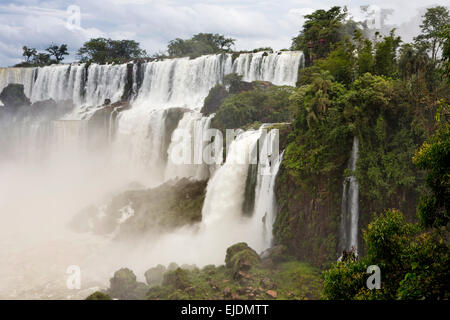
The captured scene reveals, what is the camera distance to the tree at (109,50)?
150 feet

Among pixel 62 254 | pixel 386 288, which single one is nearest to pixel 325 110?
pixel 386 288

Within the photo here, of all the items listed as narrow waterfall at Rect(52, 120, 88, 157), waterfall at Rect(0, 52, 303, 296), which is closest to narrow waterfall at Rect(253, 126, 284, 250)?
waterfall at Rect(0, 52, 303, 296)

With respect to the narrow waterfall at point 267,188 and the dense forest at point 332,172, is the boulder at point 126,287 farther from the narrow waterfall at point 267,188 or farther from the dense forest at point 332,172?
the narrow waterfall at point 267,188

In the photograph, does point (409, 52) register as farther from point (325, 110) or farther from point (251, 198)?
Result: point (251, 198)

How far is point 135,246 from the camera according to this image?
16703 mm

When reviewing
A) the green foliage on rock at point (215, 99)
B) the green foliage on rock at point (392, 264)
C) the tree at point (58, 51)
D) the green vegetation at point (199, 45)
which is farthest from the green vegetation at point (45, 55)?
the green foliage on rock at point (392, 264)

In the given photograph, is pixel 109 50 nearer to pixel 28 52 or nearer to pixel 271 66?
pixel 28 52

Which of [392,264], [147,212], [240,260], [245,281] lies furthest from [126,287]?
[392,264]

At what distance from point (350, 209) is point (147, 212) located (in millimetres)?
11383

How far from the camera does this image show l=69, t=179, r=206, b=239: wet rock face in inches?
682

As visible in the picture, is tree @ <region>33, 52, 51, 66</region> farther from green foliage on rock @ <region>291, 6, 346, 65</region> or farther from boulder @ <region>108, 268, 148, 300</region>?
boulder @ <region>108, 268, 148, 300</region>

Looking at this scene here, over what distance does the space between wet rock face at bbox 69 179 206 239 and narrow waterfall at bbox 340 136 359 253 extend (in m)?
7.81

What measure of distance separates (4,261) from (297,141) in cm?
1492

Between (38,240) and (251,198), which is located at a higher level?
(251,198)
